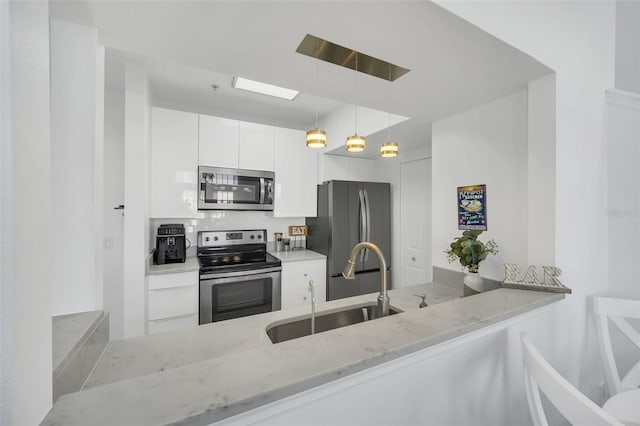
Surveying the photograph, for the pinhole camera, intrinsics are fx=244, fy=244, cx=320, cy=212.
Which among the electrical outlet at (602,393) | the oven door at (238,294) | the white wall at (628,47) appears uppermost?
the white wall at (628,47)

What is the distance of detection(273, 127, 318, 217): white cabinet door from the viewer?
2922mm

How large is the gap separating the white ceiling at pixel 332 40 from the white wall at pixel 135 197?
3.48ft

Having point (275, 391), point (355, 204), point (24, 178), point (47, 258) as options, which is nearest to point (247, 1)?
point (24, 178)

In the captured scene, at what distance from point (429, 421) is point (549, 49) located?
1.79 meters

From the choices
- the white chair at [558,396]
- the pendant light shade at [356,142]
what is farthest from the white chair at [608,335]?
the pendant light shade at [356,142]

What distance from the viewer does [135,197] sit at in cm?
201

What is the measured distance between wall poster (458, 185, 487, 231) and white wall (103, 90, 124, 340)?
3.12m

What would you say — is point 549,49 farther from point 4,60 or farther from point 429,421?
point 4,60

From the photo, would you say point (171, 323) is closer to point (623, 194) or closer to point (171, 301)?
point (171, 301)

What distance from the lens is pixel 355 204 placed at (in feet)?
9.77

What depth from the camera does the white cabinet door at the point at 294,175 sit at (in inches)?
115

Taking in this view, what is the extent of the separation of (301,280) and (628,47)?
123 inches

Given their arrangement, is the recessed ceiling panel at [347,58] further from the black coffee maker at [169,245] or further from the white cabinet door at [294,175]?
the black coffee maker at [169,245]

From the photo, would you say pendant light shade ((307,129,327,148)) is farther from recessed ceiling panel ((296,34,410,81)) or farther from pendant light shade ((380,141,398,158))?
pendant light shade ((380,141,398,158))
